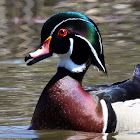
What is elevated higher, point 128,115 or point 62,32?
point 62,32

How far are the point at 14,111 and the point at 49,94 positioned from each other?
115cm

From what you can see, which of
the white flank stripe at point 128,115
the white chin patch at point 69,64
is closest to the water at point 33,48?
the white flank stripe at point 128,115

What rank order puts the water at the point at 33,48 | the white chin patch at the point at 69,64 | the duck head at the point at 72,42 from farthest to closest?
1. the water at the point at 33,48
2. the white chin patch at the point at 69,64
3. the duck head at the point at 72,42

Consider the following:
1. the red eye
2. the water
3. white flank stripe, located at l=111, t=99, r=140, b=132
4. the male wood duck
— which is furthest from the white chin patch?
the water

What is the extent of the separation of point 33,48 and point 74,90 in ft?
15.9

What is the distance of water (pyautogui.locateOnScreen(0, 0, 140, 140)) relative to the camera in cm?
742

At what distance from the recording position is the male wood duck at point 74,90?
6.77 m

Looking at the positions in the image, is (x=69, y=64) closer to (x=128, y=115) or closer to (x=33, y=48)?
(x=128, y=115)

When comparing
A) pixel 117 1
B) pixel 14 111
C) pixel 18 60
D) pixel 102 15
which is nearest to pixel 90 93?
pixel 14 111

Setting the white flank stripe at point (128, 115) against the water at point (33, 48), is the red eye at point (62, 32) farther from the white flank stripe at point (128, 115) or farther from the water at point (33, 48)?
the water at point (33, 48)

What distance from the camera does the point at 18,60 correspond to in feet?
34.9

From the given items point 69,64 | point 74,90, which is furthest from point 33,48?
point 74,90

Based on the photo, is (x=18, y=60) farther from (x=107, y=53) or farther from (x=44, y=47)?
(x=44, y=47)

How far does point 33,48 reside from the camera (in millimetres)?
11578
